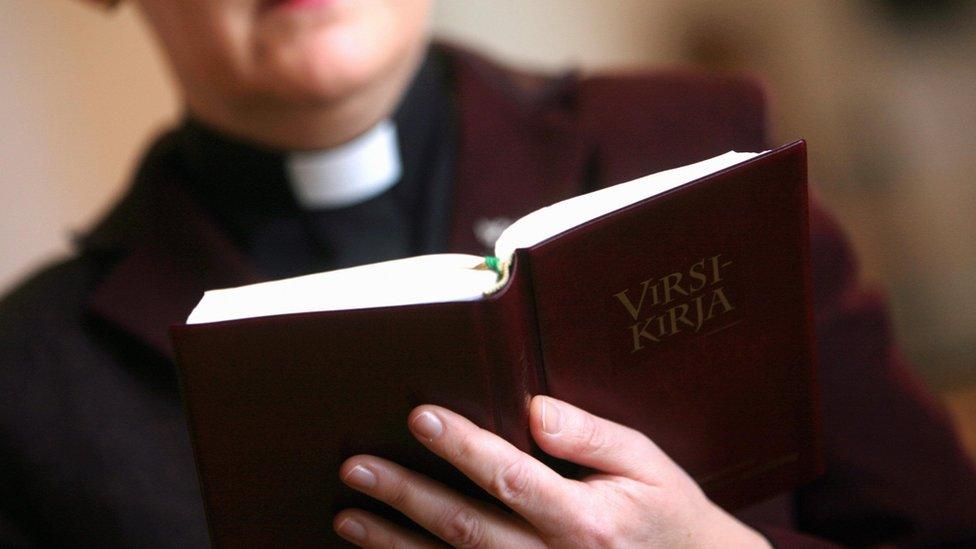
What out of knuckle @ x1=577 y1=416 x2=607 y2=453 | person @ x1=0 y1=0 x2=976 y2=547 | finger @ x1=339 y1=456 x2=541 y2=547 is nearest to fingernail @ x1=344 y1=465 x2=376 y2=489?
finger @ x1=339 y1=456 x2=541 y2=547

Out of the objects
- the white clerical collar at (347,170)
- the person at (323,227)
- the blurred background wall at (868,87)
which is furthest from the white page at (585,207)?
the blurred background wall at (868,87)

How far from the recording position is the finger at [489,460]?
535 mm

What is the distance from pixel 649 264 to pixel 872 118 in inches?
79.6

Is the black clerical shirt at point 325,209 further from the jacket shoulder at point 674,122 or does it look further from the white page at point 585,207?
the white page at point 585,207

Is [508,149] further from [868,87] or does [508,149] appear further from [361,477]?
[868,87]

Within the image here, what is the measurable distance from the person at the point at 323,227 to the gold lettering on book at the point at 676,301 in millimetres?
241

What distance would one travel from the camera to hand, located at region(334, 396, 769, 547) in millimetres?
540

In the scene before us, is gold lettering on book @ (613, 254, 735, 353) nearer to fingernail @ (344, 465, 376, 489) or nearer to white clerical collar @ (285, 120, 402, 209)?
fingernail @ (344, 465, 376, 489)

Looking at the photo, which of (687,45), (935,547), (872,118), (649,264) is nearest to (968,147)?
(872,118)

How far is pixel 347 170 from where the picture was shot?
1.00 m

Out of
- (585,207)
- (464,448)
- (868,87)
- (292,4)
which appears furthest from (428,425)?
(868,87)

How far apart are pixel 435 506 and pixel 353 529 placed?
0.05m

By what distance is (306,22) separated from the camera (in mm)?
842

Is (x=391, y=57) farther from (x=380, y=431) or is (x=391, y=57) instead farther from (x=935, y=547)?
(x=935, y=547)
